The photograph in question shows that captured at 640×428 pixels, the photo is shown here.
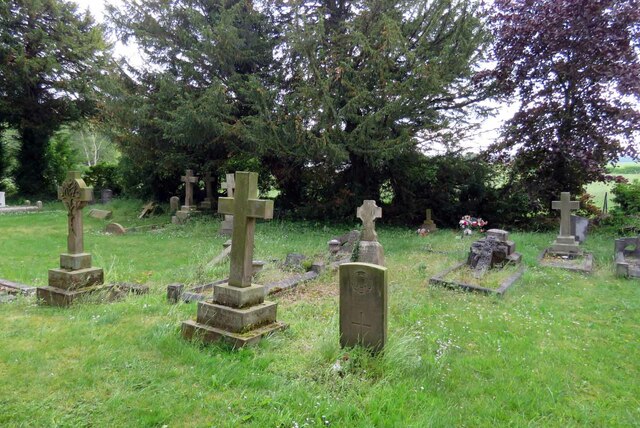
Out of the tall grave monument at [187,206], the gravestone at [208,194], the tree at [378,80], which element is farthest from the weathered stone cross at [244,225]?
the gravestone at [208,194]

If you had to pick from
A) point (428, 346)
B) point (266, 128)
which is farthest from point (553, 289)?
point (266, 128)

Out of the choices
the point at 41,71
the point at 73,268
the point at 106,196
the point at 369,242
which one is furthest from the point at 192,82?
the point at 41,71

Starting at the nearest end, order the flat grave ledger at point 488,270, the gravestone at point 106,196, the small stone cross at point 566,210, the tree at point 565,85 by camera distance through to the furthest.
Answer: the flat grave ledger at point 488,270 < the small stone cross at point 566,210 < the tree at point 565,85 < the gravestone at point 106,196

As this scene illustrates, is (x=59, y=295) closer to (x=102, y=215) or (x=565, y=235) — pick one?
(x=565, y=235)

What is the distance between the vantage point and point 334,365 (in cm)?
342

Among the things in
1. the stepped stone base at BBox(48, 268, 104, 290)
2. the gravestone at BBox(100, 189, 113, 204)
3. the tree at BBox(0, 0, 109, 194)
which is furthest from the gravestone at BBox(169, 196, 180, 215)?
the stepped stone base at BBox(48, 268, 104, 290)

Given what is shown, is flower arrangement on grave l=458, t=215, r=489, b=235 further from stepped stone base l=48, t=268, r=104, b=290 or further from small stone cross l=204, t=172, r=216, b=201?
stepped stone base l=48, t=268, r=104, b=290

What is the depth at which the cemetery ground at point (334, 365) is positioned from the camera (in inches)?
111

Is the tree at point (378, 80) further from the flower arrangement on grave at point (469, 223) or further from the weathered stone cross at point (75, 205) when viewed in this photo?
the weathered stone cross at point (75, 205)

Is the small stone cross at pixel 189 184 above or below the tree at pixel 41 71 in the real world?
below

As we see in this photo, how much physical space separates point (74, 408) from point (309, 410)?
1494mm

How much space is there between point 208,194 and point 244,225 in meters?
13.1

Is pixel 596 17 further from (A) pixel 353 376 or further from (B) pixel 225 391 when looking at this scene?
(B) pixel 225 391

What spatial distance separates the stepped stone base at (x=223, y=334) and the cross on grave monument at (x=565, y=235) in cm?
770
